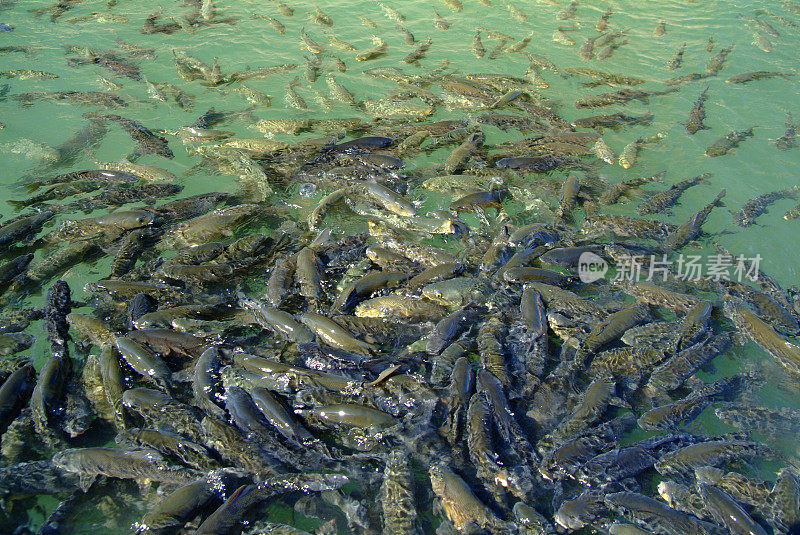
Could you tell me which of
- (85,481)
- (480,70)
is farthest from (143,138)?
(480,70)

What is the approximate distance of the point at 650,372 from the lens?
176 inches

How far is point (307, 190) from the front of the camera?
21.8ft

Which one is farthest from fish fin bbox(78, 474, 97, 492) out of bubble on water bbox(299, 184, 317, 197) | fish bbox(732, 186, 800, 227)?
fish bbox(732, 186, 800, 227)

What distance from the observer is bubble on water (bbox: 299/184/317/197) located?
6.60 m

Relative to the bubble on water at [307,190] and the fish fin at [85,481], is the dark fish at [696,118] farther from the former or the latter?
the fish fin at [85,481]

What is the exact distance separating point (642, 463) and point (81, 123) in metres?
9.05

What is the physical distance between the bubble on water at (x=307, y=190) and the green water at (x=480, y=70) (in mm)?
103

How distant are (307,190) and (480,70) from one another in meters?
5.01

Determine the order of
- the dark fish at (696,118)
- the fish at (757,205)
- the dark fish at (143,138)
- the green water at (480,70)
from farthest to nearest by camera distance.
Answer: the dark fish at (696,118), the dark fish at (143,138), the green water at (480,70), the fish at (757,205)

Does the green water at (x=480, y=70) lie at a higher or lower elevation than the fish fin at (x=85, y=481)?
higher

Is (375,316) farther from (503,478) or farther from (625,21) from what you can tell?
(625,21)

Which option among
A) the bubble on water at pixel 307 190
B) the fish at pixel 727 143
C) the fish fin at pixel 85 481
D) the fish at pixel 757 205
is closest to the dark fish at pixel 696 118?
the fish at pixel 727 143

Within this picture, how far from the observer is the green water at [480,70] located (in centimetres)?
656

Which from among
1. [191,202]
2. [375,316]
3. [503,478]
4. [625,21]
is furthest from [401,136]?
[625,21]
